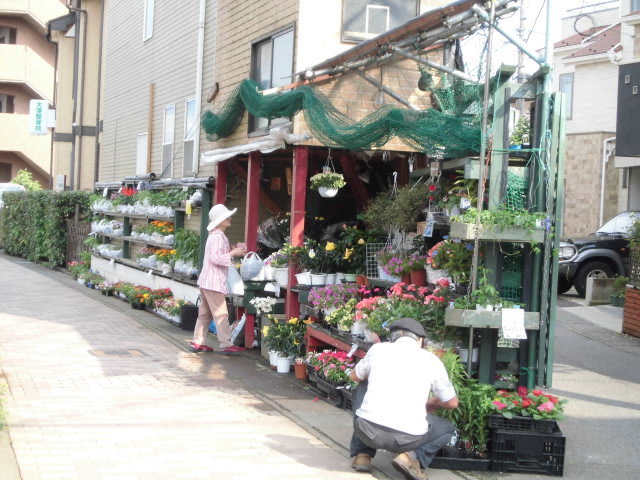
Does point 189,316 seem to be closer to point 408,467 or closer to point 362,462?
point 362,462

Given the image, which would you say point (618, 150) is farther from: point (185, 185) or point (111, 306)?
point (111, 306)

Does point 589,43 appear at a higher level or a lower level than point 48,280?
higher

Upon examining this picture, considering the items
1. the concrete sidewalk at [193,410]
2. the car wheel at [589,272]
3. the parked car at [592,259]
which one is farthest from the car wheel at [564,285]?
the concrete sidewalk at [193,410]

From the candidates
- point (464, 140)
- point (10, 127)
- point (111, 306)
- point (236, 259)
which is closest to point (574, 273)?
point (236, 259)

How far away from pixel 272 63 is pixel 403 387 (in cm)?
A: 752

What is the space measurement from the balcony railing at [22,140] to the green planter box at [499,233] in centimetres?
3730

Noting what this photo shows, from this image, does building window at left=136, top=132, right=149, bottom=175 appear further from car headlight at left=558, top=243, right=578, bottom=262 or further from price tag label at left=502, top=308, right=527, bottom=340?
price tag label at left=502, top=308, right=527, bottom=340

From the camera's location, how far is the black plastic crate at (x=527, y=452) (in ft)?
22.7

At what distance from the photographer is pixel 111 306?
16859 mm

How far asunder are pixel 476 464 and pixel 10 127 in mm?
38866

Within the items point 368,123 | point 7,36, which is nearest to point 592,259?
point 368,123

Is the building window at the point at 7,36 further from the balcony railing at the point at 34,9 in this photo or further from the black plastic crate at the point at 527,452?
the black plastic crate at the point at 527,452

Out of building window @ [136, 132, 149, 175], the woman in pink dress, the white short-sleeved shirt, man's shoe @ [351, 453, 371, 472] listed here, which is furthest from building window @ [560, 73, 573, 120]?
man's shoe @ [351, 453, 371, 472]

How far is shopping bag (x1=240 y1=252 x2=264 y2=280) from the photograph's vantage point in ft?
40.2
